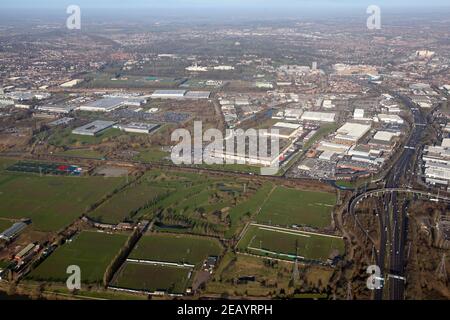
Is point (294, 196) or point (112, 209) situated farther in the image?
point (294, 196)

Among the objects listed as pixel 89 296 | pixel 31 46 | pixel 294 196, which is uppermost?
pixel 31 46

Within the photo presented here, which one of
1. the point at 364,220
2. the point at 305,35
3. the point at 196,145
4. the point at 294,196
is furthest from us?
the point at 305,35

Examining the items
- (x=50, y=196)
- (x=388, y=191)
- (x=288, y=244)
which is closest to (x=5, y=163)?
(x=50, y=196)

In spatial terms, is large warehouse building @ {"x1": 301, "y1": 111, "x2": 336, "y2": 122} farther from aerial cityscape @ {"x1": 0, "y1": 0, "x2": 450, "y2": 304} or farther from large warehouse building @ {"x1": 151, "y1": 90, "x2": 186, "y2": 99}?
large warehouse building @ {"x1": 151, "y1": 90, "x2": 186, "y2": 99}

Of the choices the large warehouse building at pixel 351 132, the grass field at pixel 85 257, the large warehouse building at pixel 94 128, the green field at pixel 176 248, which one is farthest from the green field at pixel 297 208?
the large warehouse building at pixel 94 128

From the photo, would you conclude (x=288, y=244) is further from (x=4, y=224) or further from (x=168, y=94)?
(x=168, y=94)

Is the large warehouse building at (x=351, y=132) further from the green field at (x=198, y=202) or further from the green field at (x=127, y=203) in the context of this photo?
the green field at (x=127, y=203)

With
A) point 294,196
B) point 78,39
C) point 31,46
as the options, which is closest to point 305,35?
point 78,39

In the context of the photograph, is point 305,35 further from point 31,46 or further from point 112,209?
point 112,209
